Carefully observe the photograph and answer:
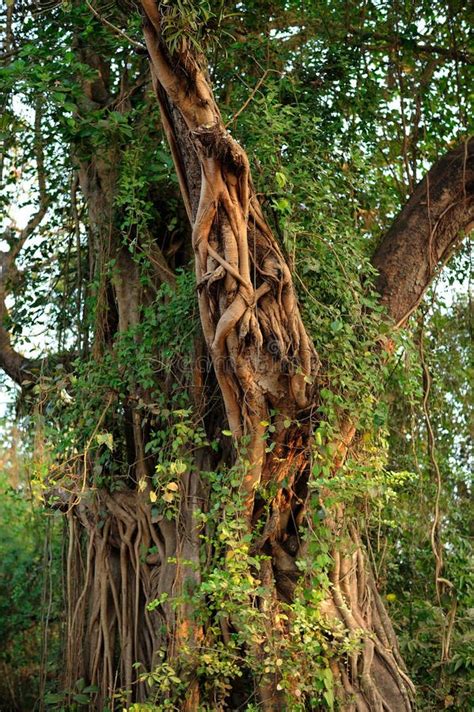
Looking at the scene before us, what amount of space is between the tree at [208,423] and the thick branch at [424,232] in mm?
11

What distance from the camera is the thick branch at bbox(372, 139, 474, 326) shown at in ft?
17.0

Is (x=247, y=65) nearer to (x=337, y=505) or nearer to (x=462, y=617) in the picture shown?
(x=337, y=505)

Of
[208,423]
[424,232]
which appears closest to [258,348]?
[208,423]

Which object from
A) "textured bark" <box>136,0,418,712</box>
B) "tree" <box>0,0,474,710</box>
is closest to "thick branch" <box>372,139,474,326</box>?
"tree" <box>0,0,474,710</box>

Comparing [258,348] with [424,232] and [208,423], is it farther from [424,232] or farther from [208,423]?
[424,232]

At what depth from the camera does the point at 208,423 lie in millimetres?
4891

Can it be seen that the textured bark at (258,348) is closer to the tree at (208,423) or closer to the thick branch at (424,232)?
the tree at (208,423)

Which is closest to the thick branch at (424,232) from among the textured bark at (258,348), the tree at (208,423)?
the tree at (208,423)

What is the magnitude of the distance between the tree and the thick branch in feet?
0.04

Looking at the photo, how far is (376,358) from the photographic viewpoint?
479 cm

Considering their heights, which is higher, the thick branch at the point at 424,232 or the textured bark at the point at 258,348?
the thick branch at the point at 424,232

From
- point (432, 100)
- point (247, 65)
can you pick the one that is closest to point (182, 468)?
point (247, 65)

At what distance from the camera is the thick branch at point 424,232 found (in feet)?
17.0

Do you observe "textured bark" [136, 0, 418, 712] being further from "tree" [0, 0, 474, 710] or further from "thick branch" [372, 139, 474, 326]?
"thick branch" [372, 139, 474, 326]
